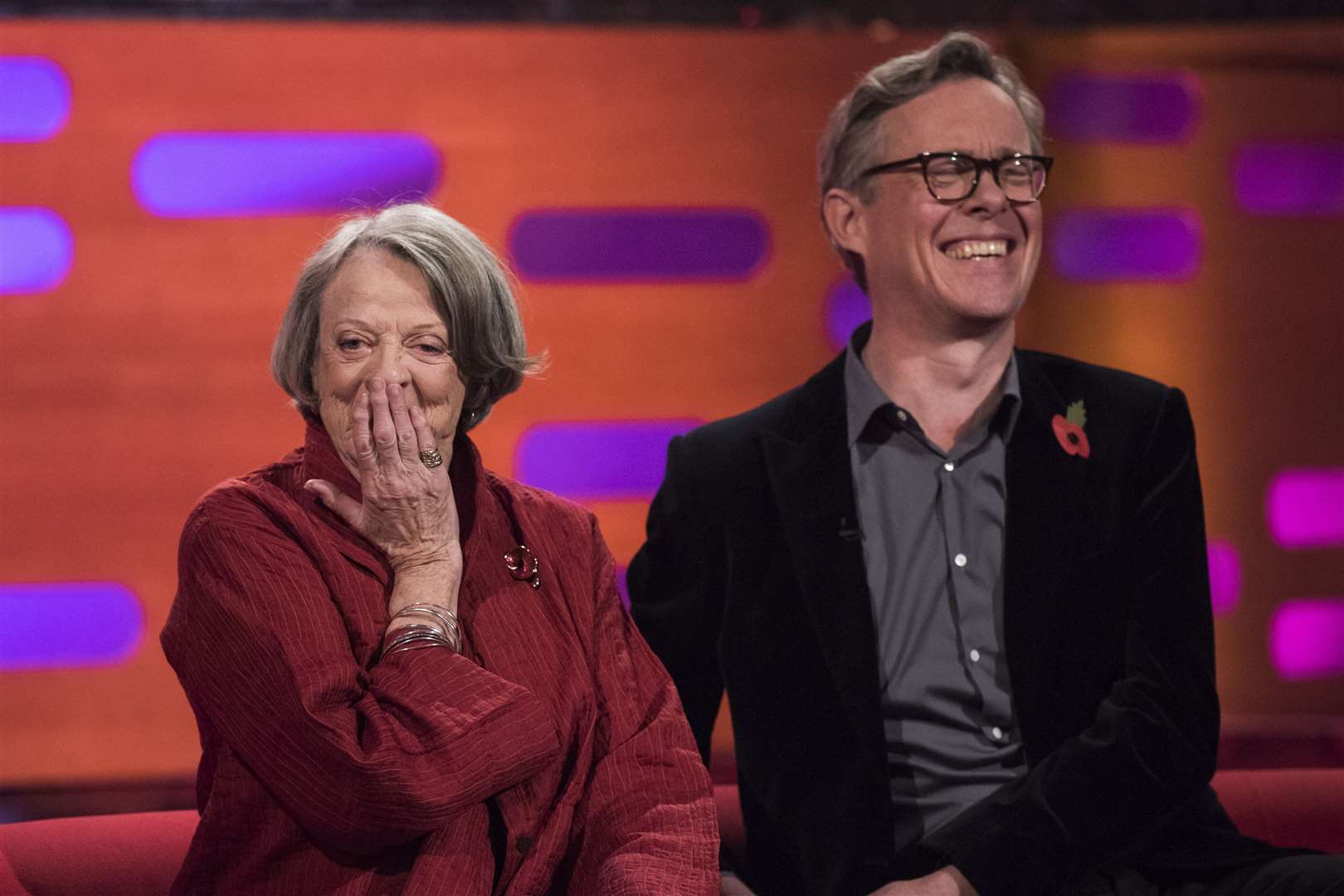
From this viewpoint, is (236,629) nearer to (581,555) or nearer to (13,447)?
(581,555)

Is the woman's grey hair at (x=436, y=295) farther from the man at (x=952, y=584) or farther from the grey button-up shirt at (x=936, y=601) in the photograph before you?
the grey button-up shirt at (x=936, y=601)

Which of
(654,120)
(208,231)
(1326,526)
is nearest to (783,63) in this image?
(654,120)

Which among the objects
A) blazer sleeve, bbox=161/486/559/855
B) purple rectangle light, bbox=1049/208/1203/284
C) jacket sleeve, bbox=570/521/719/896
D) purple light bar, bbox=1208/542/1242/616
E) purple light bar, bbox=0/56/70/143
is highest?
purple light bar, bbox=0/56/70/143

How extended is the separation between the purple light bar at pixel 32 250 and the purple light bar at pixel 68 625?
0.82m

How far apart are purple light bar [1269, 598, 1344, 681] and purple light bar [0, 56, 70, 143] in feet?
12.6

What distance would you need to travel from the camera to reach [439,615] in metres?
1.99

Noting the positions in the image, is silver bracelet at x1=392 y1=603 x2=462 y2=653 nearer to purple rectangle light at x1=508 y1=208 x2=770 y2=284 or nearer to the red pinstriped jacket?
the red pinstriped jacket

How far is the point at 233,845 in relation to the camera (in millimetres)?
1969

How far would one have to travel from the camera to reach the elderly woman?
6.20 ft

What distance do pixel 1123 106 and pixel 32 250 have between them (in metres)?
3.17

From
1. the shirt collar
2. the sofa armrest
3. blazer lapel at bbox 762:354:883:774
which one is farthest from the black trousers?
the sofa armrest

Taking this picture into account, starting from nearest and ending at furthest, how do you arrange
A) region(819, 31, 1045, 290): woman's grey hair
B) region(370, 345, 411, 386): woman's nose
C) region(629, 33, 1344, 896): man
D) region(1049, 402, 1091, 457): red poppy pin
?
region(370, 345, 411, 386): woman's nose → region(629, 33, 1344, 896): man → region(1049, 402, 1091, 457): red poppy pin → region(819, 31, 1045, 290): woman's grey hair

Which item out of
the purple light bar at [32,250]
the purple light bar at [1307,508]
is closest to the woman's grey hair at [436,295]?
the purple light bar at [32,250]

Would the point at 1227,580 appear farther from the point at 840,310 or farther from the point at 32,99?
the point at 32,99
